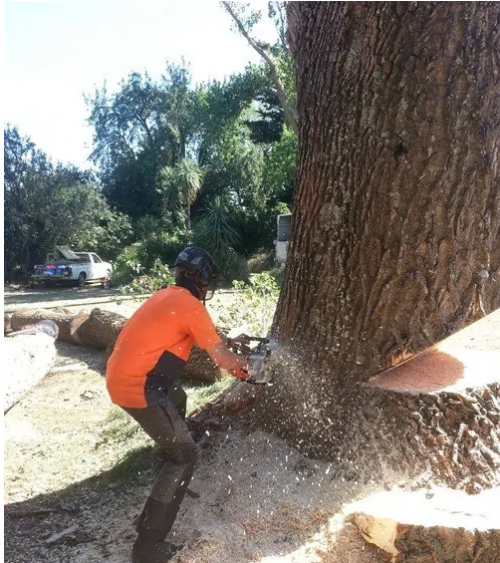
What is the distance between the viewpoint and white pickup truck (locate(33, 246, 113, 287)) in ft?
61.6

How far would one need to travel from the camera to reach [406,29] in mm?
2645

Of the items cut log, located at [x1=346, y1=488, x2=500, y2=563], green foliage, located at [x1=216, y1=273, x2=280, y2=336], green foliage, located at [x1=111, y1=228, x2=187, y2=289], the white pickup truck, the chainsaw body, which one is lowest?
the white pickup truck

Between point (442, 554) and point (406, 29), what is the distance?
2.30m

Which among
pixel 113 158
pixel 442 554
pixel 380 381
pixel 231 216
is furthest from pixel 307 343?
pixel 113 158

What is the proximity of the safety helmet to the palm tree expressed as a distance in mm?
19242

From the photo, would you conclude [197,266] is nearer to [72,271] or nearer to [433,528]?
[433,528]

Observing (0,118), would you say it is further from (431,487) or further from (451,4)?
(431,487)

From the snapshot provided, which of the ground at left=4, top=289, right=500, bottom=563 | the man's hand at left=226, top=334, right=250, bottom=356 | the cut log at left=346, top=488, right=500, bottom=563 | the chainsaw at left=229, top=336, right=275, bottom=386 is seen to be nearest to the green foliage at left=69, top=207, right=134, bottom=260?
the ground at left=4, top=289, right=500, bottom=563

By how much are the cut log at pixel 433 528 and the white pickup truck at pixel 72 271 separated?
17.4m

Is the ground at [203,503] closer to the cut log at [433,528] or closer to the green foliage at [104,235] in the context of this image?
the cut log at [433,528]

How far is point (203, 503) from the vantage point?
283 cm

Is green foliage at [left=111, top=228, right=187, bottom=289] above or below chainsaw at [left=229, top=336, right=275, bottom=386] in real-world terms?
below

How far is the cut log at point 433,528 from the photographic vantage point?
227 centimetres

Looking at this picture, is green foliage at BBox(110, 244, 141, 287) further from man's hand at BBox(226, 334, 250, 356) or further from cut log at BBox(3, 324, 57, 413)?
man's hand at BBox(226, 334, 250, 356)
